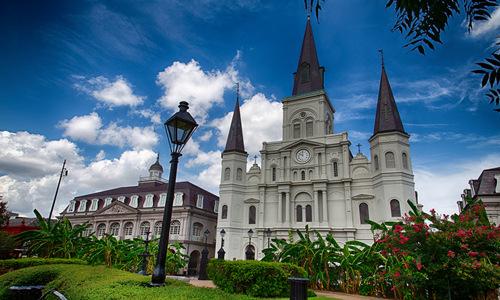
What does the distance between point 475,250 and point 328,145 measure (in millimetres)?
22892

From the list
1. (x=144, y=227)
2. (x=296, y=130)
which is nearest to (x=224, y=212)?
(x=296, y=130)

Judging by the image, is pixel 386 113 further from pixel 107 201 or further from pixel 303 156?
pixel 107 201

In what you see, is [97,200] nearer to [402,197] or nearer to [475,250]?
[402,197]

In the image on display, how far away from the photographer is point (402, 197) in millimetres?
26656

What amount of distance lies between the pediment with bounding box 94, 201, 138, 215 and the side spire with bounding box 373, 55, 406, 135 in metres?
30.4

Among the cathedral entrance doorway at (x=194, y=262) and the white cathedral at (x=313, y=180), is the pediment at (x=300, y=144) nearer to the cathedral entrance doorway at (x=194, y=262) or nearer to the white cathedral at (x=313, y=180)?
the white cathedral at (x=313, y=180)

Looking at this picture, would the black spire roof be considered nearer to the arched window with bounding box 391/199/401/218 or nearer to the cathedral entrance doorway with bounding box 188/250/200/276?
the cathedral entrance doorway with bounding box 188/250/200/276

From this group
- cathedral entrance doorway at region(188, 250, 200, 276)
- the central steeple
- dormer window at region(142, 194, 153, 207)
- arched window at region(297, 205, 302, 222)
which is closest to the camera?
arched window at region(297, 205, 302, 222)

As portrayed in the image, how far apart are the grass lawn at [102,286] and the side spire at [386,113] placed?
27.0 m

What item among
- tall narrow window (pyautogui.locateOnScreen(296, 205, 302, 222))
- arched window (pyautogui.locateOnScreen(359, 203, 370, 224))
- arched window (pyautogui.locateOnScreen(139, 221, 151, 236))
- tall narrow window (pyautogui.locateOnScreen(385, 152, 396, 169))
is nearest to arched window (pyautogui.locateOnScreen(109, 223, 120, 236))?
arched window (pyautogui.locateOnScreen(139, 221, 151, 236))

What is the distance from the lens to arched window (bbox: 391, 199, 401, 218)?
2638 centimetres

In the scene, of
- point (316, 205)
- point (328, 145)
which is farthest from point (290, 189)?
point (328, 145)

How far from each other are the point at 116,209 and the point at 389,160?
33.8 m

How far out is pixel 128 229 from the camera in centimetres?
3984
